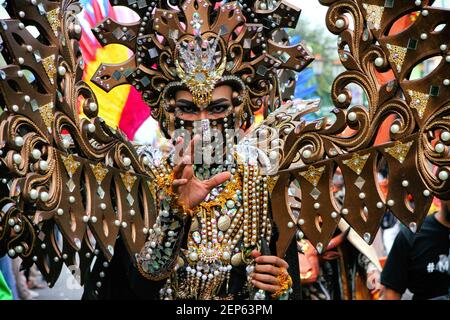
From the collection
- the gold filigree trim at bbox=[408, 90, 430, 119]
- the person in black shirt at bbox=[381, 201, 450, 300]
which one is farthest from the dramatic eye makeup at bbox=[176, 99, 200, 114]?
the person in black shirt at bbox=[381, 201, 450, 300]

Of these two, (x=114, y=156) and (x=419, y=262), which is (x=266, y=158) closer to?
(x=114, y=156)

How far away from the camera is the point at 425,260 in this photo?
492cm

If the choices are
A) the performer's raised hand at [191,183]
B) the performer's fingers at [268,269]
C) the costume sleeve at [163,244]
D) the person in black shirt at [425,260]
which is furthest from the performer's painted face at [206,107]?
the person in black shirt at [425,260]

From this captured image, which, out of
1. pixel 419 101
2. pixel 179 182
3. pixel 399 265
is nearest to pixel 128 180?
pixel 179 182

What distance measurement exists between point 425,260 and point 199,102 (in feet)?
5.89

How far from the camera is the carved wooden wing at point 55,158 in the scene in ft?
11.5

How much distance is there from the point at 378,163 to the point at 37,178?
52.3 inches

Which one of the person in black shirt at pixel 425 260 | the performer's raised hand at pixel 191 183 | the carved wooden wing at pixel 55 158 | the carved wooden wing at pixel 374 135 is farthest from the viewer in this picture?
the person in black shirt at pixel 425 260

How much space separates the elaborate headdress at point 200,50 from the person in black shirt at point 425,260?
135 cm

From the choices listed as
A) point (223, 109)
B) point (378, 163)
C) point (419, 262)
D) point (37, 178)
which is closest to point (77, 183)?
point (37, 178)

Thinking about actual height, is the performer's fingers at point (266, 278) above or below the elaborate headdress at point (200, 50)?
below

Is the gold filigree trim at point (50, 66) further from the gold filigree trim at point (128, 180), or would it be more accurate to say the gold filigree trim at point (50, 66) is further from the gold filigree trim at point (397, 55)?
the gold filigree trim at point (397, 55)

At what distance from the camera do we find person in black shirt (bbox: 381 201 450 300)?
4.89 metres

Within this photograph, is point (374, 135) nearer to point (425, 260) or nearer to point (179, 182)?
point (179, 182)
